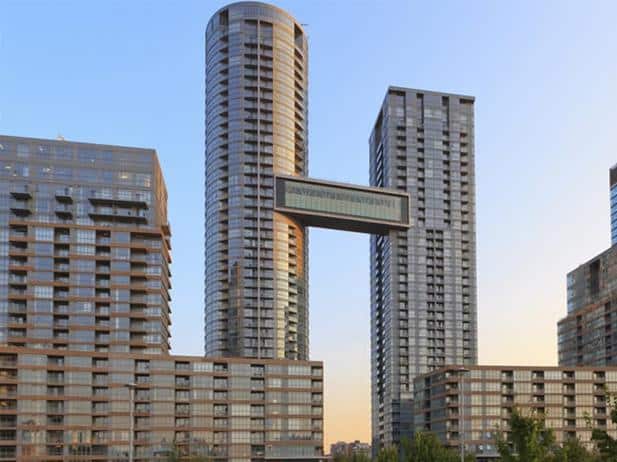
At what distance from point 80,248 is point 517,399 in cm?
10092

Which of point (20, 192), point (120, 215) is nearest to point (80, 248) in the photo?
point (120, 215)

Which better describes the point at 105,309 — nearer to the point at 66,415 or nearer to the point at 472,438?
the point at 66,415

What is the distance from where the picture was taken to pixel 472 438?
518 ft

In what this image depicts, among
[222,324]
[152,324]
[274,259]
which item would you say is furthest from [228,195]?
[152,324]

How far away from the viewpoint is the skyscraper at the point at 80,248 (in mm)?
152250

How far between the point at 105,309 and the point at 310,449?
172ft

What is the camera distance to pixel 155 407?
13900cm

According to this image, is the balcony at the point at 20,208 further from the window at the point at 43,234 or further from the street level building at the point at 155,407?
the street level building at the point at 155,407

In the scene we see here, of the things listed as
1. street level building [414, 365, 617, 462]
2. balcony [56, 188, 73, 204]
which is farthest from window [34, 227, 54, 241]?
street level building [414, 365, 617, 462]

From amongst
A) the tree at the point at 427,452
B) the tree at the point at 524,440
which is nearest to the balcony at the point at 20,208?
the tree at the point at 427,452

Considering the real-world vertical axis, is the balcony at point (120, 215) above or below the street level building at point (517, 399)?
above

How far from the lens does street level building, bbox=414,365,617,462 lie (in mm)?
158125

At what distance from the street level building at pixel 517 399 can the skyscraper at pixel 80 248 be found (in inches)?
2603

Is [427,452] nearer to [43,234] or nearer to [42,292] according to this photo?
[42,292]
